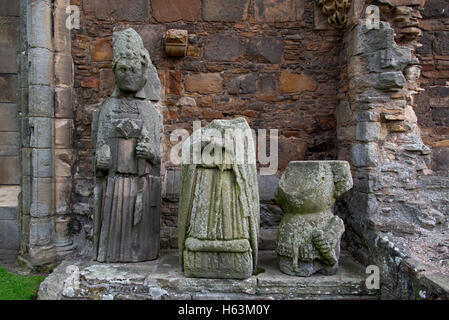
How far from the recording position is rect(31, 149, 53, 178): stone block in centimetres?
433

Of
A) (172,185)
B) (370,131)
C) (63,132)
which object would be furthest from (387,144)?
(63,132)

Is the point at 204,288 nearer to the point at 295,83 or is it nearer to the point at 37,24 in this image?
the point at 295,83

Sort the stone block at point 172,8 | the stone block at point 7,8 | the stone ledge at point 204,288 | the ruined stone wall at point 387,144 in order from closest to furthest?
the stone ledge at point 204,288, the ruined stone wall at point 387,144, the stone block at point 172,8, the stone block at point 7,8

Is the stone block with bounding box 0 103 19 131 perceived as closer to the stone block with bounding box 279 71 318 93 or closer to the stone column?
the stone column

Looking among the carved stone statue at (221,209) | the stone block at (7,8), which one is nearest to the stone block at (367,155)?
the carved stone statue at (221,209)

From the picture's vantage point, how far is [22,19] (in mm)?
4418

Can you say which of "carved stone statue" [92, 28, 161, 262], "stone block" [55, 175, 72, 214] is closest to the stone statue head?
"carved stone statue" [92, 28, 161, 262]

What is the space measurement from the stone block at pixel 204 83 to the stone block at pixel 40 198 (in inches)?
82.1

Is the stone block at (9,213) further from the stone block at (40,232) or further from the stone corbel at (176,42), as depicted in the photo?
the stone corbel at (176,42)

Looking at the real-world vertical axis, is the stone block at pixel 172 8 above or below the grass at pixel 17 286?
above

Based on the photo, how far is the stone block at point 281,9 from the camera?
4695mm

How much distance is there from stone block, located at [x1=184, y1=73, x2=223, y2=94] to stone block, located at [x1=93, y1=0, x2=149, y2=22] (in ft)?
3.14

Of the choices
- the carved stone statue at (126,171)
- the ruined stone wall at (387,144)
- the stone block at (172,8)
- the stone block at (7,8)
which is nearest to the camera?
the carved stone statue at (126,171)

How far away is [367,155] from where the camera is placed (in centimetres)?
394
